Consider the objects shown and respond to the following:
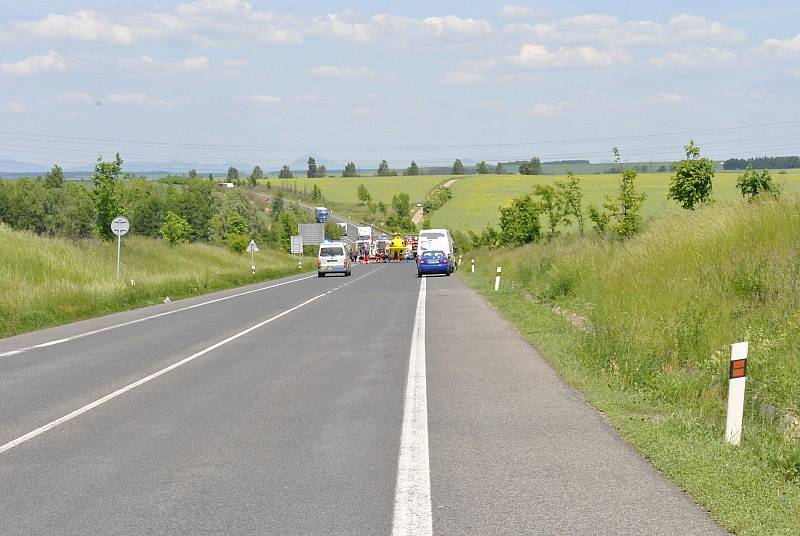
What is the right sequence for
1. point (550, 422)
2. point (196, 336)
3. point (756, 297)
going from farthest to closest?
1. point (196, 336)
2. point (756, 297)
3. point (550, 422)

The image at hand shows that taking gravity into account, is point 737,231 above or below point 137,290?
above

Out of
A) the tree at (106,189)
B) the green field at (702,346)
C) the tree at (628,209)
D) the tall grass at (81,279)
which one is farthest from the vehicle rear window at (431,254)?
the green field at (702,346)

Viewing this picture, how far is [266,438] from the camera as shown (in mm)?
8453

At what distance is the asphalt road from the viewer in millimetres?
5910

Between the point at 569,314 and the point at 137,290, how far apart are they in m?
17.8

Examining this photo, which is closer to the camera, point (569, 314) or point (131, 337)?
point (131, 337)

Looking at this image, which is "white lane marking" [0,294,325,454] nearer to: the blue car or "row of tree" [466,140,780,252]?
"row of tree" [466,140,780,252]

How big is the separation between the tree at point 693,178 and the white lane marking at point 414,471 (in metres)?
22.3

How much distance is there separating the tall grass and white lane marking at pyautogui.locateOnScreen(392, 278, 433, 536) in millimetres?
13073

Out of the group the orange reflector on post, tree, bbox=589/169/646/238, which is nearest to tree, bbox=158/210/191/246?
tree, bbox=589/169/646/238

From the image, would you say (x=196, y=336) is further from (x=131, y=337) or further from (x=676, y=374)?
(x=676, y=374)

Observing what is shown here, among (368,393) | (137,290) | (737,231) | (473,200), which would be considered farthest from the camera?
(473,200)

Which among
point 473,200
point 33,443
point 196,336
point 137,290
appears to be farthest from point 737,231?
point 473,200

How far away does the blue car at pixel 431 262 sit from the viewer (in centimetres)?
5172
